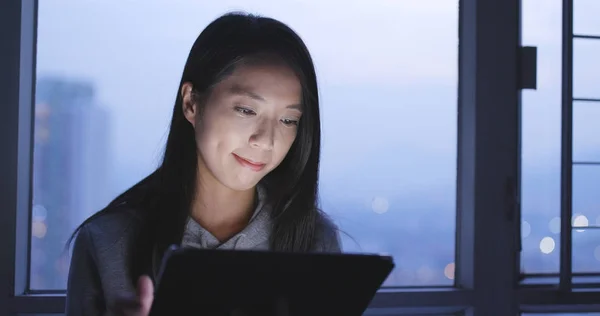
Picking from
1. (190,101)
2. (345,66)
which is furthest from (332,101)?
(190,101)

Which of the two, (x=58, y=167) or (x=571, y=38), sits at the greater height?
(x=571, y=38)

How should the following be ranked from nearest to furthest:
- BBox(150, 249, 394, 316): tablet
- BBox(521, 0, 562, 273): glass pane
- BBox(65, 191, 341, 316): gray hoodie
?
BBox(150, 249, 394, 316): tablet
BBox(65, 191, 341, 316): gray hoodie
BBox(521, 0, 562, 273): glass pane

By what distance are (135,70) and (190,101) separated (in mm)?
602

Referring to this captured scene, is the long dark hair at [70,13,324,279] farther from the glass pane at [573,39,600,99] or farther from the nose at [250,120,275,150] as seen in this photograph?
the glass pane at [573,39,600,99]

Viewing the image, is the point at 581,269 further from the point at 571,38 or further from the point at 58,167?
the point at 58,167

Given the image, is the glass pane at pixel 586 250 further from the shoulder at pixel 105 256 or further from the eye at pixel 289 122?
the shoulder at pixel 105 256

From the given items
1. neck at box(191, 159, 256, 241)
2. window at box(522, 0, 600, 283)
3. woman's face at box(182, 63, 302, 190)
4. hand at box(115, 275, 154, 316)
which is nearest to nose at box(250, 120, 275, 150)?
woman's face at box(182, 63, 302, 190)

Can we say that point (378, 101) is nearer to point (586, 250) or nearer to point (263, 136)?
point (263, 136)

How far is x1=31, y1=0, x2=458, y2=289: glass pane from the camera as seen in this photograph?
1927mm

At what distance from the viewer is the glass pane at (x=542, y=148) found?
2133mm

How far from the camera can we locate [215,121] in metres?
1.41

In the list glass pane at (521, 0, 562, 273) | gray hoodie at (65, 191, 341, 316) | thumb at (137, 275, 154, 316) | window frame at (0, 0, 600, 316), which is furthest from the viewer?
glass pane at (521, 0, 562, 273)

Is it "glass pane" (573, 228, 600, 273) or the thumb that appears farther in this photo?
"glass pane" (573, 228, 600, 273)

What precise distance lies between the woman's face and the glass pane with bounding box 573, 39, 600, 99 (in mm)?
1235
